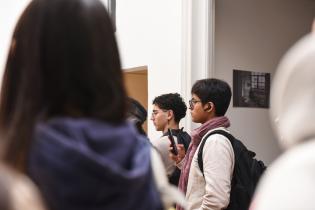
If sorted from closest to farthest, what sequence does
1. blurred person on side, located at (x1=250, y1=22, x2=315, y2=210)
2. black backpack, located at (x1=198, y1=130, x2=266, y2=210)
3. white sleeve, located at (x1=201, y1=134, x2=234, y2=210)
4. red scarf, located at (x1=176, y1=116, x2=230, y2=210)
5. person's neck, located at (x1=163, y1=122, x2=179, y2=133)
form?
blurred person on side, located at (x1=250, y1=22, x2=315, y2=210) → white sleeve, located at (x1=201, y1=134, x2=234, y2=210) → black backpack, located at (x1=198, y1=130, x2=266, y2=210) → red scarf, located at (x1=176, y1=116, x2=230, y2=210) → person's neck, located at (x1=163, y1=122, x2=179, y2=133)

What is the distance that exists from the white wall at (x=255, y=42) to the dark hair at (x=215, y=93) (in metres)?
Answer: 1.84

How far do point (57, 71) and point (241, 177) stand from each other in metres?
2.04

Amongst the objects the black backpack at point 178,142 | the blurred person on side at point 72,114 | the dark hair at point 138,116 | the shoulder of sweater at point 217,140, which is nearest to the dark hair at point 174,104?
the black backpack at point 178,142

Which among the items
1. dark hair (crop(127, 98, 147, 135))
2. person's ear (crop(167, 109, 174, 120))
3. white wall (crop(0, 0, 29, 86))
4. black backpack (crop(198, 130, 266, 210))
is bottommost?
black backpack (crop(198, 130, 266, 210))

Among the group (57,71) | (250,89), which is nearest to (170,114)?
(250,89)

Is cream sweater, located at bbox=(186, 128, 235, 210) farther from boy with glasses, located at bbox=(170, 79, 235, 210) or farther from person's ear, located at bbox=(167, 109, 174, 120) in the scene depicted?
person's ear, located at bbox=(167, 109, 174, 120)

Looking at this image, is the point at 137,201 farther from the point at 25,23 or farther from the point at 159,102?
the point at 159,102

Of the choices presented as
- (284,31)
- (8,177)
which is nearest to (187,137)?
(284,31)

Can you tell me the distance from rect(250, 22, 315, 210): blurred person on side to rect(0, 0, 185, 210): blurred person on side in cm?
28

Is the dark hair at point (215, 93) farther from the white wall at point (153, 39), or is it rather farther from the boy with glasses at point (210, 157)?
the white wall at point (153, 39)

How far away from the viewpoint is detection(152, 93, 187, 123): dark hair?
13.7 ft

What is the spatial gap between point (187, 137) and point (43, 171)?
9.50ft

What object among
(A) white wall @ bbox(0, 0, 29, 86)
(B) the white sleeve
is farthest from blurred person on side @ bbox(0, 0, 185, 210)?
(A) white wall @ bbox(0, 0, 29, 86)

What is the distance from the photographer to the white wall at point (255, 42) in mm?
5129
